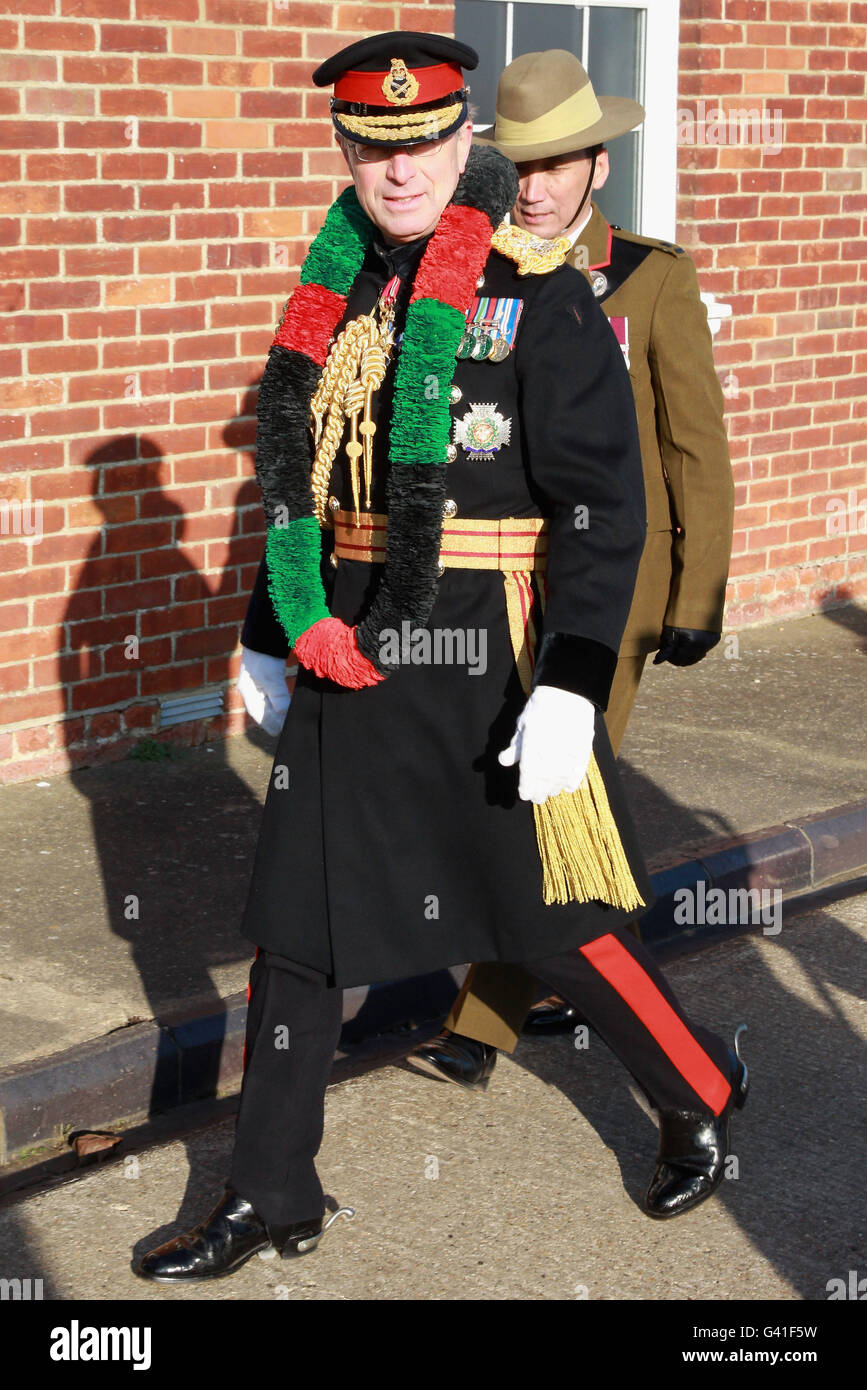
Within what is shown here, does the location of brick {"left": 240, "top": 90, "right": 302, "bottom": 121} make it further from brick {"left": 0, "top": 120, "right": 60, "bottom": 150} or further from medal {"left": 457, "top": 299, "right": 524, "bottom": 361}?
medal {"left": 457, "top": 299, "right": 524, "bottom": 361}

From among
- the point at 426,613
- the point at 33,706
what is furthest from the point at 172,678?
the point at 426,613

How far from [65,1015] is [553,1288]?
4.92 feet

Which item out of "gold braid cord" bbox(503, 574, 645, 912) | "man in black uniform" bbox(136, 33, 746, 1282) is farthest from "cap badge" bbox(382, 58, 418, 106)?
"gold braid cord" bbox(503, 574, 645, 912)

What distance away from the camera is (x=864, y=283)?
28.8ft

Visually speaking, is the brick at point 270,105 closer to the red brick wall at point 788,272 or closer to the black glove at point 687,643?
the red brick wall at point 788,272

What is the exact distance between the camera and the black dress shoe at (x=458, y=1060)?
4.23 m

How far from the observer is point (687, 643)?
411 centimetres

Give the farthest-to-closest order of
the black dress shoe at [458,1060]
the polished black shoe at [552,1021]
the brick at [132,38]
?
the brick at [132,38] → the polished black shoe at [552,1021] → the black dress shoe at [458,1060]

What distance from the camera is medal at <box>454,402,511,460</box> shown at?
3188 millimetres

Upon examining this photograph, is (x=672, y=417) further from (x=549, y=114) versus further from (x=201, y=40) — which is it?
(x=201, y=40)

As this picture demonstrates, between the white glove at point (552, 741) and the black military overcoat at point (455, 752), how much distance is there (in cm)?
12

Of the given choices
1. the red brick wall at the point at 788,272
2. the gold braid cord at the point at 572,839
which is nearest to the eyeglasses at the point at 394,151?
the gold braid cord at the point at 572,839

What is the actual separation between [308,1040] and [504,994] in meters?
0.81

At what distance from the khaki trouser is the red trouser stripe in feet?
1.71
